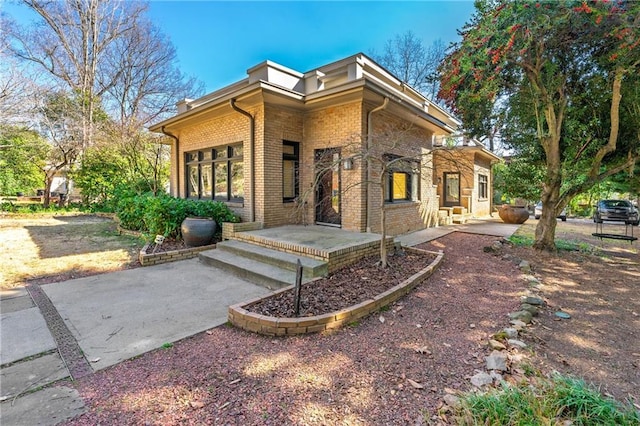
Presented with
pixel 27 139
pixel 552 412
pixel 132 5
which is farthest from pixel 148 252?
pixel 132 5

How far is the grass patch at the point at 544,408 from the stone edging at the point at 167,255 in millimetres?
6247

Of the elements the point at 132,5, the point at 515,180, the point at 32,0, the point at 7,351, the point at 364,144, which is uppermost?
the point at 132,5

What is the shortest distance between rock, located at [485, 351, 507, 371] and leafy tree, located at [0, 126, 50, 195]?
2107 cm

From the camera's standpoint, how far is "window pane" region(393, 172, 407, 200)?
30.5 feet

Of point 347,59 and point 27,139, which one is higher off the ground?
point 347,59

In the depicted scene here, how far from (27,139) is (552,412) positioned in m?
23.7

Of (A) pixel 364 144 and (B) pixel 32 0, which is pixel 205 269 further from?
(B) pixel 32 0

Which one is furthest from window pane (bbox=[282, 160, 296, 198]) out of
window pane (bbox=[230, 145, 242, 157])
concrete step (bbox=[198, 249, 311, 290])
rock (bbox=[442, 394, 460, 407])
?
rock (bbox=[442, 394, 460, 407])

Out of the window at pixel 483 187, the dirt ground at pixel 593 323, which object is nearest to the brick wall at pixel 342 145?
the dirt ground at pixel 593 323

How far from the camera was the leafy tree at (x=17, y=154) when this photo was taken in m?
15.0

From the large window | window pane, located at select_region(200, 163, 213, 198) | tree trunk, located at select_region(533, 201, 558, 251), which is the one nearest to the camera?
tree trunk, located at select_region(533, 201, 558, 251)

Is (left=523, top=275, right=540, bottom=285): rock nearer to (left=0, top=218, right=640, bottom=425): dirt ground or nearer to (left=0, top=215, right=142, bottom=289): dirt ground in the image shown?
(left=0, top=218, right=640, bottom=425): dirt ground

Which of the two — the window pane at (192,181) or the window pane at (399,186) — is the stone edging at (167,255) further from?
the window pane at (399,186)

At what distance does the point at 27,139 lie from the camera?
16406 mm
